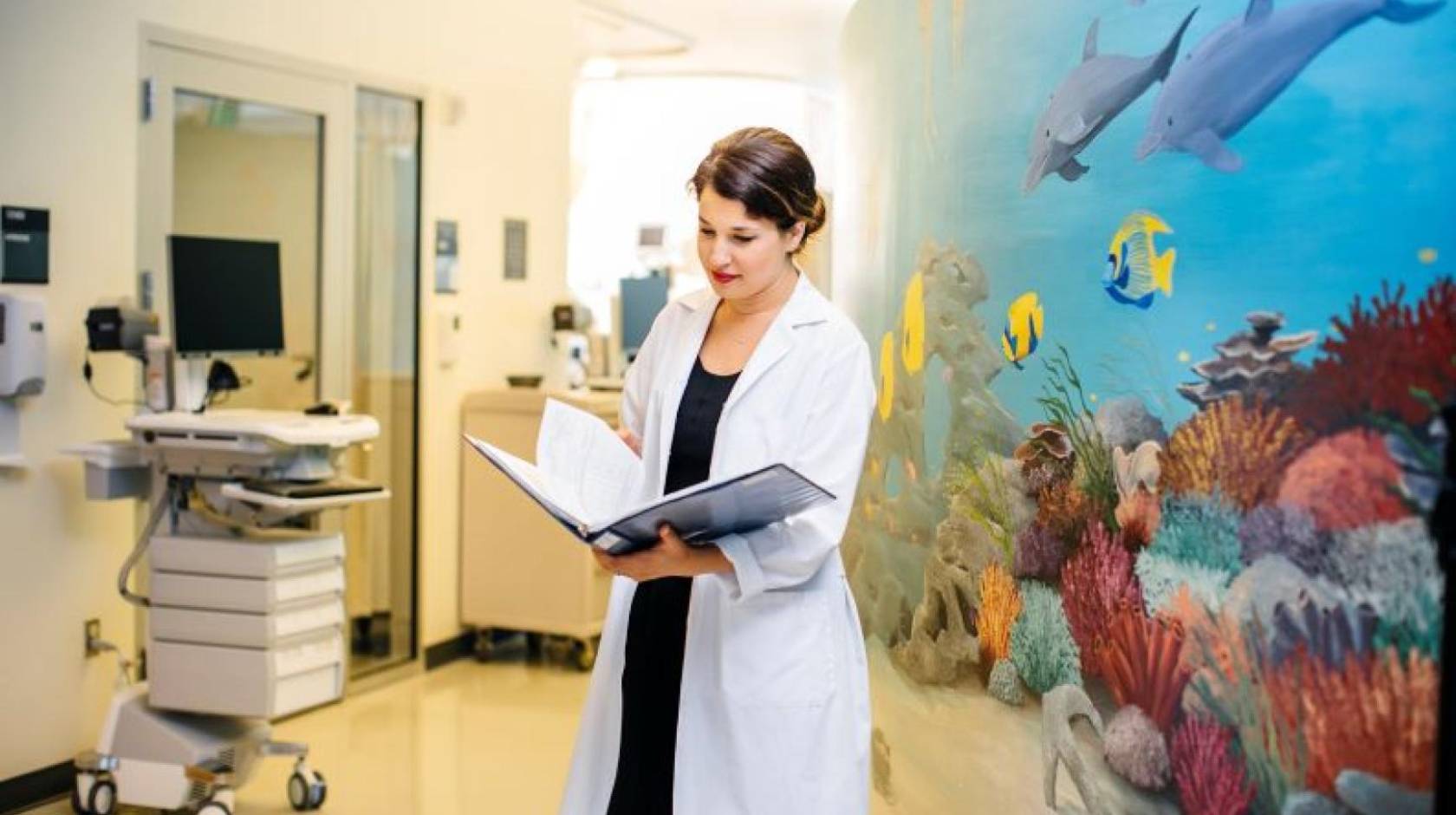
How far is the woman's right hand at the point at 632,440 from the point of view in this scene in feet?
8.15

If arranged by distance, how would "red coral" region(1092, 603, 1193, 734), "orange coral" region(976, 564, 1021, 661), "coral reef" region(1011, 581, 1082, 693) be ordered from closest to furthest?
"red coral" region(1092, 603, 1193, 734)
"coral reef" region(1011, 581, 1082, 693)
"orange coral" region(976, 564, 1021, 661)

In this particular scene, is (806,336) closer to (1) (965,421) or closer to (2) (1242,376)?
(2) (1242,376)

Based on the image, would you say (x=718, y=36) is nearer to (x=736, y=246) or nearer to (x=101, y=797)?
(x=101, y=797)

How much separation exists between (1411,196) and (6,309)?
11.6ft

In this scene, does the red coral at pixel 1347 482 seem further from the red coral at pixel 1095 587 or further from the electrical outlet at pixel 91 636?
the electrical outlet at pixel 91 636

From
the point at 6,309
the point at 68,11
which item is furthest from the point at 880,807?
the point at 68,11

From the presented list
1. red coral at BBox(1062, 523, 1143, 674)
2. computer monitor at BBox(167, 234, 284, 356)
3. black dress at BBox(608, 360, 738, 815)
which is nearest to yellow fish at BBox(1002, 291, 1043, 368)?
red coral at BBox(1062, 523, 1143, 674)

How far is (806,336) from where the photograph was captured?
2279 mm

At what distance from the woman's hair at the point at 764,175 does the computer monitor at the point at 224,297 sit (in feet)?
7.87

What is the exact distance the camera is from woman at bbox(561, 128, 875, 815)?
218 cm

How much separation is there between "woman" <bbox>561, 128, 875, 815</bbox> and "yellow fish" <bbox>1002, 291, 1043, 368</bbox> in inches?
19.8

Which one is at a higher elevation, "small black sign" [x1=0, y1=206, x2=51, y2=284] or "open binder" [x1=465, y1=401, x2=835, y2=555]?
"small black sign" [x1=0, y1=206, x2=51, y2=284]

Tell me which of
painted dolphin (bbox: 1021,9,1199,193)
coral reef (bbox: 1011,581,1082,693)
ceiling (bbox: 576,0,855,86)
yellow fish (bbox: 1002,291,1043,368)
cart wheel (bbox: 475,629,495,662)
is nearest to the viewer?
painted dolphin (bbox: 1021,9,1199,193)

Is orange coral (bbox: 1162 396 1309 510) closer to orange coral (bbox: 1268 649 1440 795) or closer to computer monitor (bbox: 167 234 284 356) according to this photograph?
orange coral (bbox: 1268 649 1440 795)
